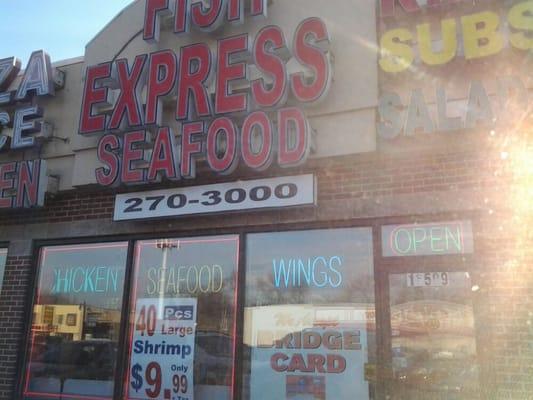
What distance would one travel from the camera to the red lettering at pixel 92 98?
8.20 metres

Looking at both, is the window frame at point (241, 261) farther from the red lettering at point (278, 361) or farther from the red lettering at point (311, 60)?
the red lettering at point (311, 60)

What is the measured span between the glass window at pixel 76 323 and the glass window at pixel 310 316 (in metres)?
2.19

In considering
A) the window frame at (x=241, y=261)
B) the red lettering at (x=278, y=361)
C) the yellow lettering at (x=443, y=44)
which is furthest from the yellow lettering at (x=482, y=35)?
the red lettering at (x=278, y=361)

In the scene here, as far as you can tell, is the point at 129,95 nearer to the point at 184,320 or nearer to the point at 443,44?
the point at 184,320

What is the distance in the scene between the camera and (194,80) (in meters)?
7.76

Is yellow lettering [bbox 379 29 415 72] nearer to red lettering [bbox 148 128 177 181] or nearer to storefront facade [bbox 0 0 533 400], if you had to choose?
storefront facade [bbox 0 0 533 400]

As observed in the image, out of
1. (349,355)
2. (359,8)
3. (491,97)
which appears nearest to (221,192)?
(349,355)

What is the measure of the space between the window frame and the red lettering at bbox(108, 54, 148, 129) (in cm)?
169

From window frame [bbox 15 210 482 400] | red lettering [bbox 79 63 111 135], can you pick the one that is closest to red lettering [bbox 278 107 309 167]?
window frame [bbox 15 210 482 400]

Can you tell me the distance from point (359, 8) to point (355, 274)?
3676 mm

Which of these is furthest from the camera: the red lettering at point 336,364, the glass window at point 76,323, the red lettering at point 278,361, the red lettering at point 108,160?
the red lettering at point 108,160

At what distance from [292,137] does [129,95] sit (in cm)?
278

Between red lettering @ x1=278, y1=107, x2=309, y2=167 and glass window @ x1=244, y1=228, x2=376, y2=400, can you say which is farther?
red lettering @ x1=278, y1=107, x2=309, y2=167

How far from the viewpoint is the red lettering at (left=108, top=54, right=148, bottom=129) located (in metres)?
7.95
